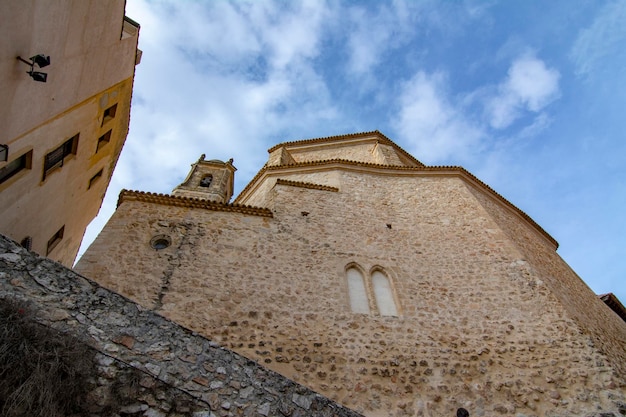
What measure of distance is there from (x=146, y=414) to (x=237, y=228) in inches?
242

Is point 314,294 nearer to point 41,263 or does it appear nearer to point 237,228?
point 237,228

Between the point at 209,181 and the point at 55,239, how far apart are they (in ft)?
31.2

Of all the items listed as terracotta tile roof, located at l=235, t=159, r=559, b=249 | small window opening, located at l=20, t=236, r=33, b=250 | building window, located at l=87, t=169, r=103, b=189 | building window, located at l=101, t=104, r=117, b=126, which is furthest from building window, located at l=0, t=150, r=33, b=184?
terracotta tile roof, located at l=235, t=159, r=559, b=249

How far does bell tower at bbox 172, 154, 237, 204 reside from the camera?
1756 cm

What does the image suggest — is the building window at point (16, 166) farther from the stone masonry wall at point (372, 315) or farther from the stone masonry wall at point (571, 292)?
the stone masonry wall at point (571, 292)

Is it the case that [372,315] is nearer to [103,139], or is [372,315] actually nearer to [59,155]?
[59,155]

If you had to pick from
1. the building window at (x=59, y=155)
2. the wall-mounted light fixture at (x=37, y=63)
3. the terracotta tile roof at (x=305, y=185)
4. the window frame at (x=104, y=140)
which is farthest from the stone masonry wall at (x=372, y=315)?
the window frame at (x=104, y=140)

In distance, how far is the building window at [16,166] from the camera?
22.7 ft

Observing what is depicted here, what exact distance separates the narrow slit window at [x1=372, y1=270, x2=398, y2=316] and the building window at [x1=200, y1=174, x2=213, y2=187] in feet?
42.2

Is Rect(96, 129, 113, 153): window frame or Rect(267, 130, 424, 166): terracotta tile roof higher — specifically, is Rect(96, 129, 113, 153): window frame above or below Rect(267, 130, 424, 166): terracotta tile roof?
below

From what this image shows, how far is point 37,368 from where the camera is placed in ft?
8.39

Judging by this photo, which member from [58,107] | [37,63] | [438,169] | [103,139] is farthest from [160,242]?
[438,169]

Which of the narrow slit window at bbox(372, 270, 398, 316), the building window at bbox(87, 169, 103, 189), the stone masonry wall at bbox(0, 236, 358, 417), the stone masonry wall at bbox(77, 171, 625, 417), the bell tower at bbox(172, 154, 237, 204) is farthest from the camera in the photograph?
the bell tower at bbox(172, 154, 237, 204)

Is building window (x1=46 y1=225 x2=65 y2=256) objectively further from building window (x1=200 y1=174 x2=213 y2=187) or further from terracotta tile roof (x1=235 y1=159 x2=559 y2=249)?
building window (x1=200 y1=174 x2=213 y2=187)
